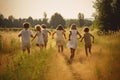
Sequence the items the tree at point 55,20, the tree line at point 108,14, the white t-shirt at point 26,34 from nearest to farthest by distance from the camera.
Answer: the white t-shirt at point 26,34 < the tree line at point 108,14 < the tree at point 55,20

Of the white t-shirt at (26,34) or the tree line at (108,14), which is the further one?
the tree line at (108,14)

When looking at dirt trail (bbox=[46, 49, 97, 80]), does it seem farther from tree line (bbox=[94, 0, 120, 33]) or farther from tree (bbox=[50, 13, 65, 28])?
tree (bbox=[50, 13, 65, 28])

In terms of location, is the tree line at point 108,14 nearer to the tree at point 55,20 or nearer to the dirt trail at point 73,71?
the dirt trail at point 73,71

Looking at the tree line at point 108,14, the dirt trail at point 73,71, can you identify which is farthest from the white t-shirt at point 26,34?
the tree line at point 108,14

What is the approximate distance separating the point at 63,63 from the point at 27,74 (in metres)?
4.34

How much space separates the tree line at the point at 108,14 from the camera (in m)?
24.5

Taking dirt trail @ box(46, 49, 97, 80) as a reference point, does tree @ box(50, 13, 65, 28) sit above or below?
above

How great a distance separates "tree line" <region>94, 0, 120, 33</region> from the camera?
24453 mm

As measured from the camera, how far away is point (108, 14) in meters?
24.7

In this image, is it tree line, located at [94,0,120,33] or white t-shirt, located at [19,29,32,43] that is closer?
white t-shirt, located at [19,29,32,43]

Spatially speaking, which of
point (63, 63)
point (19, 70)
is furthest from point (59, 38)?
point (19, 70)

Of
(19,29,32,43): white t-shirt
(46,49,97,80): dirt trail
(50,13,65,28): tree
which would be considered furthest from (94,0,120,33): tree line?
(50,13,65,28): tree

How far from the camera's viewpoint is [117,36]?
17000mm

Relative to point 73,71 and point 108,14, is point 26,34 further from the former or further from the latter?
point 108,14
